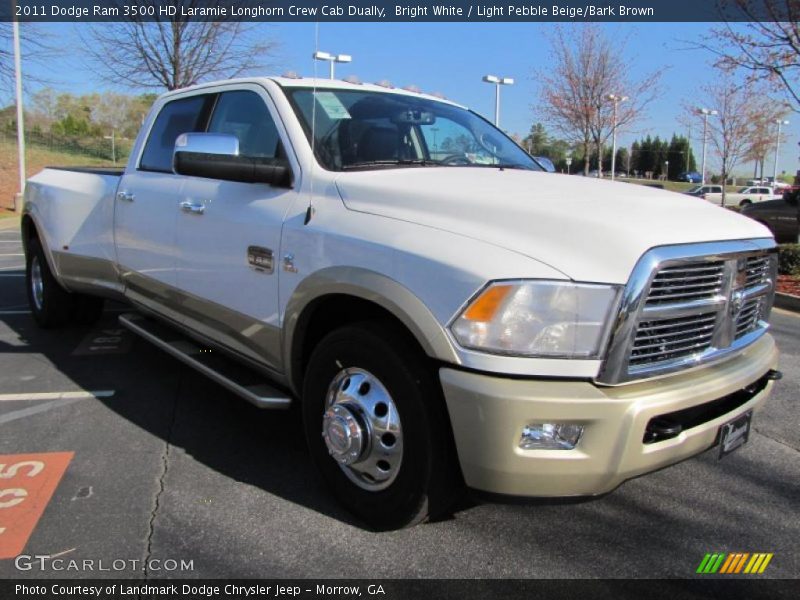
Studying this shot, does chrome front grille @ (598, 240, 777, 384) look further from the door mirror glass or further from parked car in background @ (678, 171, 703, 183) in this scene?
parked car in background @ (678, 171, 703, 183)

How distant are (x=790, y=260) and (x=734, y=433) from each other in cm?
928

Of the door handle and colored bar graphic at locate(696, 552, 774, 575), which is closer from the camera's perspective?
colored bar graphic at locate(696, 552, 774, 575)

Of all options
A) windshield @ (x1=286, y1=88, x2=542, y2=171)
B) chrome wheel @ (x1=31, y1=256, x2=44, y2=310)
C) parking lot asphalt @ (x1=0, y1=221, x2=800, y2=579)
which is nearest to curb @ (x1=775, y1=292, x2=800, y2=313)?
parking lot asphalt @ (x1=0, y1=221, x2=800, y2=579)

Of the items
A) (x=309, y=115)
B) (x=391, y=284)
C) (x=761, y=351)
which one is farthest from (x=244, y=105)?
(x=761, y=351)

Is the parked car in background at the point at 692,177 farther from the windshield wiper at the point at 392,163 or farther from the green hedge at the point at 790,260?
the windshield wiper at the point at 392,163

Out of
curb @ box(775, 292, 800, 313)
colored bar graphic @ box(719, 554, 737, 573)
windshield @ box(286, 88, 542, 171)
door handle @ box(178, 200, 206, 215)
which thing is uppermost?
windshield @ box(286, 88, 542, 171)

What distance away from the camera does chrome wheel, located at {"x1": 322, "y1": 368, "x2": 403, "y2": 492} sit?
2.57 m

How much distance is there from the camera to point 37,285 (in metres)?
6.23

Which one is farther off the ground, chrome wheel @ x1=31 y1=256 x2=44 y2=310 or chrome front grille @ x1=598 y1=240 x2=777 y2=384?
chrome front grille @ x1=598 y1=240 x2=777 y2=384

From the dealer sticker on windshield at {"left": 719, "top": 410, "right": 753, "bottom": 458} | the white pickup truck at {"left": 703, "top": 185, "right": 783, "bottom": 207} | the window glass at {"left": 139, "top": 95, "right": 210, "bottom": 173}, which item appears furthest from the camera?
the white pickup truck at {"left": 703, "top": 185, "right": 783, "bottom": 207}

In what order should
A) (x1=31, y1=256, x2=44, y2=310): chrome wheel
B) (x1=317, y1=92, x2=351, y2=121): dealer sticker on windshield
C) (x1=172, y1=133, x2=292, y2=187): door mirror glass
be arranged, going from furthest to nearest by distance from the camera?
(x1=31, y1=256, x2=44, y2=310): chrome wheel
(x1=317, y1=92, x2=351, y2=121): dealer sticker on windshield
(x1=172, y1=133, x2=292, y2=187): door mirror glass

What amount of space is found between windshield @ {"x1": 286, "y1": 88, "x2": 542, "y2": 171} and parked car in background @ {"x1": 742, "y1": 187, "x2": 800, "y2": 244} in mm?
12059

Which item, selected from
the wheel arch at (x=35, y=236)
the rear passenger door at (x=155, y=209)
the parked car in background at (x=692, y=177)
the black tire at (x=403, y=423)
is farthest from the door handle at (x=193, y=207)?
the parked car in background at (x=692, y=177)

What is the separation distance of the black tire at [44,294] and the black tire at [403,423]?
4.02 meters
